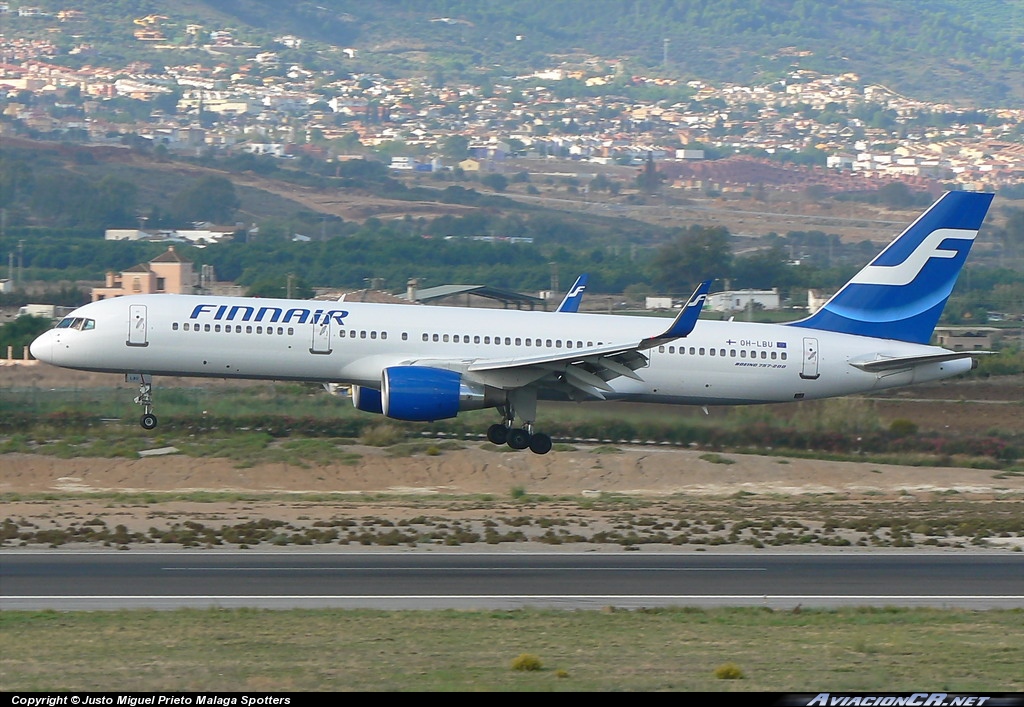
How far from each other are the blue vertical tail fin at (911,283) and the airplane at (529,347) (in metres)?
0.04

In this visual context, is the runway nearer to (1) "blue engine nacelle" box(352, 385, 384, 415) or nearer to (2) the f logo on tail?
(1) "blue engine nacelle" box(352, 385, 384, 415)

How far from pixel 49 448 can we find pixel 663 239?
95.0 meters

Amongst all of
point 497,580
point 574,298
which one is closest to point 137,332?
point 574,298

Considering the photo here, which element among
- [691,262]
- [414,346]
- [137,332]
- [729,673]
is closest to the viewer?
[729,673]

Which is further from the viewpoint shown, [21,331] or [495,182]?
[495,182]

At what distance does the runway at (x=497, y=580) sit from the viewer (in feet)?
71.9

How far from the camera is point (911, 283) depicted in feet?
126

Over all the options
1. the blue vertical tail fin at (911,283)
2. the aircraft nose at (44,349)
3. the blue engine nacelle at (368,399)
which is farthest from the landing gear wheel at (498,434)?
the aircraft nose at (44,349)

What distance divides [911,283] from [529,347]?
33.9ft

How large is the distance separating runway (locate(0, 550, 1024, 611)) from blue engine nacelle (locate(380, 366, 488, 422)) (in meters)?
7.01

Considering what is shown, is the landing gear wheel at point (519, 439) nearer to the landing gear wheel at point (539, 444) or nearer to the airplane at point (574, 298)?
the landing gear wheel at point (539, 444)

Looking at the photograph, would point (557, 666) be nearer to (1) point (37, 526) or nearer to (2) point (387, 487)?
(1) point (37, 526)

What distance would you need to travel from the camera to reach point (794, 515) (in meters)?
35.4

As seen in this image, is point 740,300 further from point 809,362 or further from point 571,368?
point 571,368
